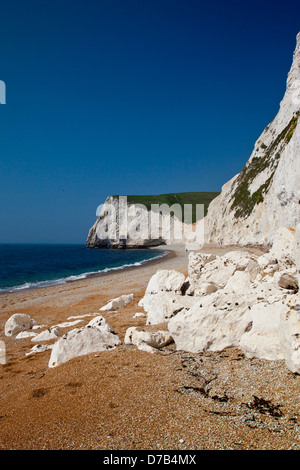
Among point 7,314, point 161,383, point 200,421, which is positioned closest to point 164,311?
point 161,383

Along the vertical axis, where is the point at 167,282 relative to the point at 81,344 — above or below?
above

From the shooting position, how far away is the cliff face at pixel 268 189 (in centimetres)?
2103

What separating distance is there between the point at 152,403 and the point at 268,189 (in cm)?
3474

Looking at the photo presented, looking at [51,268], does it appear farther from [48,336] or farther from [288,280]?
[288,280]

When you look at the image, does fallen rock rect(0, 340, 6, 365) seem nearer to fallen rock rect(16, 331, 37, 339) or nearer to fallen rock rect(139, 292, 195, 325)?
fallen rock rect(16, 331, 37, 339)

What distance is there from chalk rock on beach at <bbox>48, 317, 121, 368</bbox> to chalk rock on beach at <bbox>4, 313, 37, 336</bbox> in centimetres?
565

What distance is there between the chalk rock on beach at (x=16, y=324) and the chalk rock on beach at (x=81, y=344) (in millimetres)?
5652

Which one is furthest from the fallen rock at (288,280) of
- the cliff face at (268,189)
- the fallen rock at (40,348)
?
the cliff face at (268,189)

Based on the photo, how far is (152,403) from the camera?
3.62m

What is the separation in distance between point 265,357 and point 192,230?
A: 87032mm

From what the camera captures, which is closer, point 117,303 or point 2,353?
point 2,353

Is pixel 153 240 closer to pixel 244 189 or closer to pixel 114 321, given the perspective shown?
pixel 244 189

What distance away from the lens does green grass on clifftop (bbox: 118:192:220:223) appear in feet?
374

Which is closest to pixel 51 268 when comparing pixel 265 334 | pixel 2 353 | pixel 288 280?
pixel 2 353
